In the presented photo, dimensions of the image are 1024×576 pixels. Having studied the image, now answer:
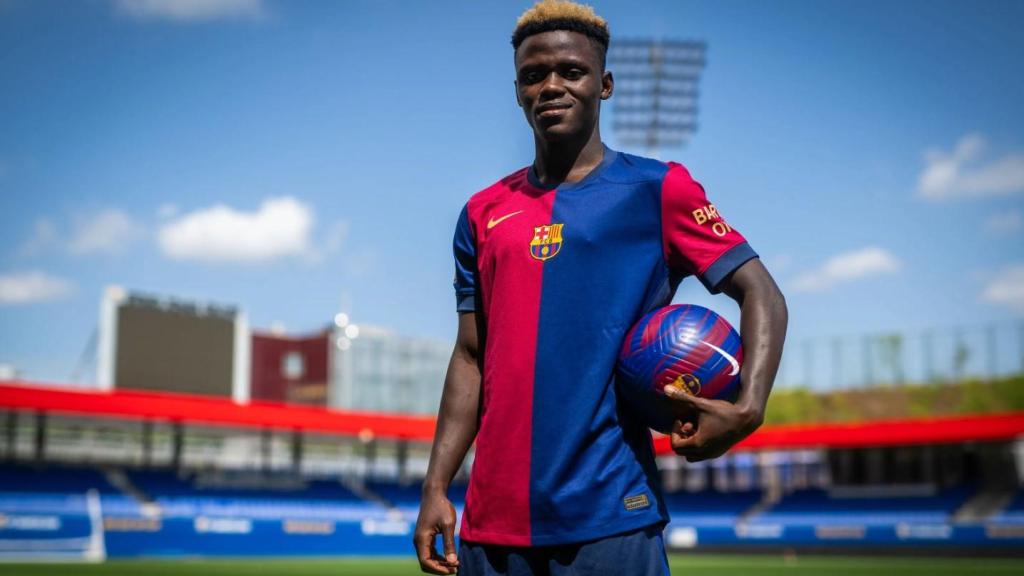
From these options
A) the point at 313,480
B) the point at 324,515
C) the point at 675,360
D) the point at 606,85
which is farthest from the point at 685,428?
the point at 313,480

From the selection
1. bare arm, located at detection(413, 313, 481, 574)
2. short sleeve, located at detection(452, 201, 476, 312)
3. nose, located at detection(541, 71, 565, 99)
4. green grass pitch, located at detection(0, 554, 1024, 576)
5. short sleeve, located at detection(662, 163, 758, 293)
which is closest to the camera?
short sleeve, located at detection(662, 163, 758, 293)

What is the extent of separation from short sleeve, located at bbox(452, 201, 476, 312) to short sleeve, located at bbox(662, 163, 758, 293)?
0.57 metres

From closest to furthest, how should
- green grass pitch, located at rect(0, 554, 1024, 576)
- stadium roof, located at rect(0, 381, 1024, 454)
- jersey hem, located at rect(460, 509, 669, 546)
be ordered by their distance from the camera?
jersey hem, located at rect(460, 509, 669, 546) → green grass pitch, located at rect(0, 554, 1024, 576) → stadium roof, located at rect(0, 381, 1024, 454)

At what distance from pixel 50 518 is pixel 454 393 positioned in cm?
2962

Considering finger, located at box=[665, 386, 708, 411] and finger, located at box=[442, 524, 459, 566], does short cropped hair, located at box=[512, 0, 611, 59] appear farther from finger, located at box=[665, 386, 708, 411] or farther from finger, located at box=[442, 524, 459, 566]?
finger, located at box=[442, 524, 459, 566]

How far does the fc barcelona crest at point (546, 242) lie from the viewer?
8.84 ft

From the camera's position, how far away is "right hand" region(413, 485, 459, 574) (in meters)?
2.88

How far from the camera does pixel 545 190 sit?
2854 mm

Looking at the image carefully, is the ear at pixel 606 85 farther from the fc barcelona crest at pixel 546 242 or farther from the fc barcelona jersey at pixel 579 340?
the fc barcelona crest at pixel 546 242

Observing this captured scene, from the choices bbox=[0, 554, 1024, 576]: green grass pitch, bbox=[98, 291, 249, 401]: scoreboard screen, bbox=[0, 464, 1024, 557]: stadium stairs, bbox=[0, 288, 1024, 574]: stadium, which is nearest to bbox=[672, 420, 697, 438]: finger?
bbox=[0, 554, 1024, 576]: green grass pitch

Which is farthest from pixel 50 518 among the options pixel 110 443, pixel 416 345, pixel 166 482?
pixel 416 345

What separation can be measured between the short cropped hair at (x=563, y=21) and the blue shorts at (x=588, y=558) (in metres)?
1.20

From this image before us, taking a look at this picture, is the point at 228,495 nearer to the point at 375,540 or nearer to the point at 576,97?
the point at 375,540

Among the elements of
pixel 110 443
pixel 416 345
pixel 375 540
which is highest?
pixel 416 345
